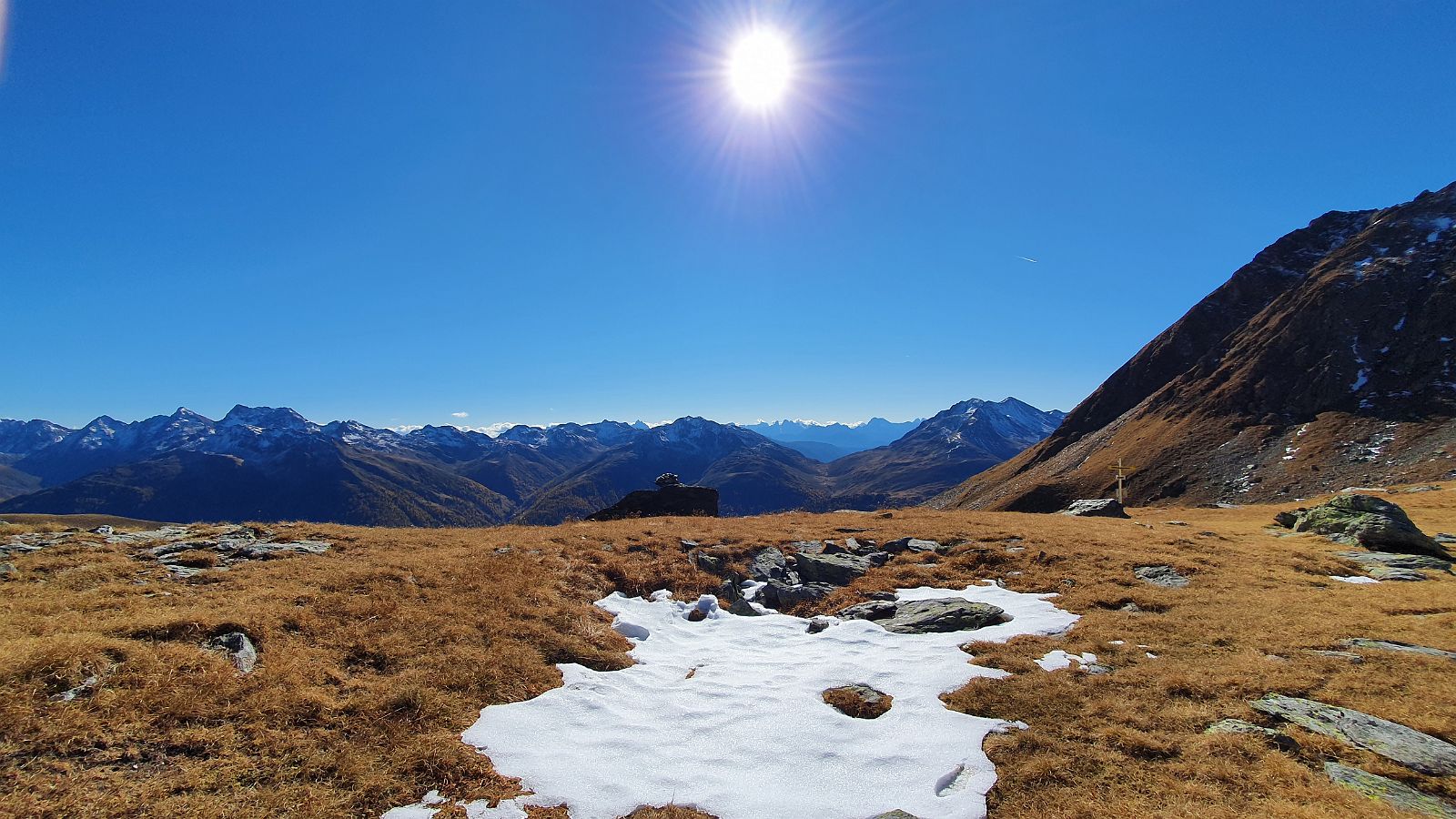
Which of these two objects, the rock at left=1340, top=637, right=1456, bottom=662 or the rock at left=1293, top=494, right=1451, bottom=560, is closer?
the rock at left=1340, top=637, right=1456, bottom=662

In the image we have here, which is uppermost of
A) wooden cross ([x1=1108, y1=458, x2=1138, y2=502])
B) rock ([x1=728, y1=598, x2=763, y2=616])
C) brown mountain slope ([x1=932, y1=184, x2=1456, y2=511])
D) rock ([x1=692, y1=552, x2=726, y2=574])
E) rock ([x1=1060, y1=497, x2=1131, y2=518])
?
brown mountain slope ([x1=932, y1=184, x2=1456, y2=511])

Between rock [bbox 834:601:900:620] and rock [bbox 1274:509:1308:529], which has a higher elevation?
rock [bbox 1274:509:1308:529]

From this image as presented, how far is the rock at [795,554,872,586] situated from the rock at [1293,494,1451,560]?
79.1ft

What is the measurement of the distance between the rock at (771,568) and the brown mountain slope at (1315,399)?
123 meters

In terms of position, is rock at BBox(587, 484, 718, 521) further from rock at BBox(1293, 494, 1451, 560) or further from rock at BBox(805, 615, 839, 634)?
rock at BBox(1293, 494, 1451, 560)

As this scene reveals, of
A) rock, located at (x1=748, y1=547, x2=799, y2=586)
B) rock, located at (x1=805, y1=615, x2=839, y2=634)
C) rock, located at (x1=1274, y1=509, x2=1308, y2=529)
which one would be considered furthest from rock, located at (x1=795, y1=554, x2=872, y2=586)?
rock, located at (x1=1274, y1=509, x2=1308, y2=529)

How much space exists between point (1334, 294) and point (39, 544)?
750 ft

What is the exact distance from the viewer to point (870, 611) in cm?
1719

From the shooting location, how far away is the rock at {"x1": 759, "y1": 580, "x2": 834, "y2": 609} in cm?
1891

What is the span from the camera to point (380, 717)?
9.14 meters

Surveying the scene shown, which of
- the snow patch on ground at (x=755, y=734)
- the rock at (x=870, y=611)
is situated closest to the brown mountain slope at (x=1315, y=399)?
the rock at (x=870, y=611)

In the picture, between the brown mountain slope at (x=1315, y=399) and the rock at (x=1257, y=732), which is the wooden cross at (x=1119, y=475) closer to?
the brown mountain slope at (x=1315, y=399)

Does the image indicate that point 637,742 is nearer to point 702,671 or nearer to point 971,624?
point 702,671

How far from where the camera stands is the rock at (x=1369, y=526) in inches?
947
